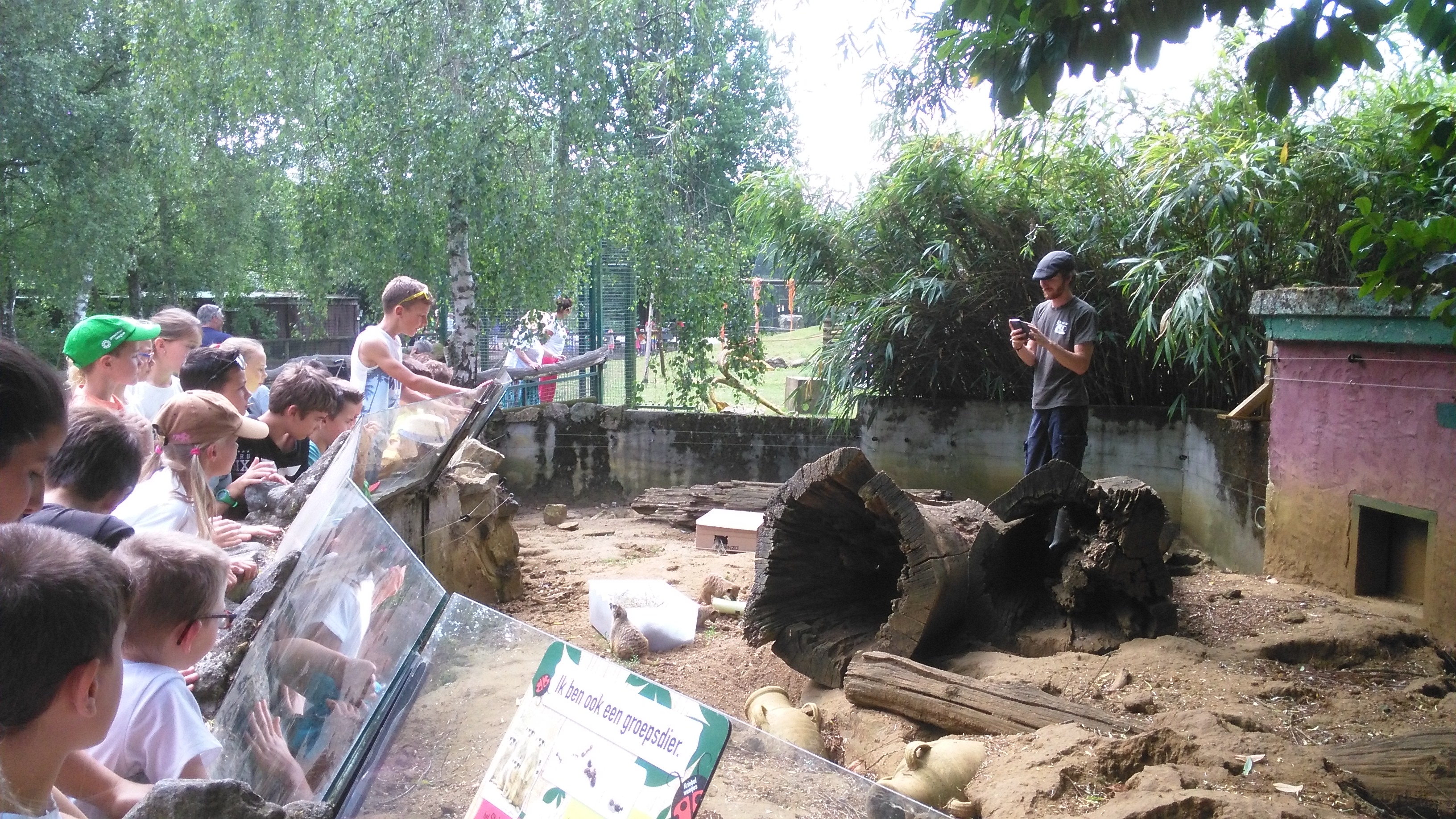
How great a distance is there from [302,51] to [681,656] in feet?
21.0

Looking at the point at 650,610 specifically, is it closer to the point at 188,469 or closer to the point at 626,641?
the point at 626,641

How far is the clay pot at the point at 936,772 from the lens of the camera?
10.0 feet

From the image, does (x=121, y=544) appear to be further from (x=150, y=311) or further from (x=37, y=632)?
(x=150, y=311)

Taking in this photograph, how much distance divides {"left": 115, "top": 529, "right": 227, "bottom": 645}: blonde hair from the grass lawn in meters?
7.79

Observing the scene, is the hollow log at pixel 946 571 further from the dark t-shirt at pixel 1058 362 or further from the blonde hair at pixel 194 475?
the blonde hair at pixel 194 475

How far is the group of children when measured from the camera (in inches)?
54.7

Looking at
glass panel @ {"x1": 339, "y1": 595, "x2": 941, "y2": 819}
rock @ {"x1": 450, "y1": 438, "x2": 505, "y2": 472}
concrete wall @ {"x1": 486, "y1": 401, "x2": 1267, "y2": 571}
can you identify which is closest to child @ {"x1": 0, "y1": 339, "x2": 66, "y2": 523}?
glass panel @ {"x1": 339, "y1": 595, "x2": 941, "y2": 819}

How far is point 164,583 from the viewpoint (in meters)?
2.02

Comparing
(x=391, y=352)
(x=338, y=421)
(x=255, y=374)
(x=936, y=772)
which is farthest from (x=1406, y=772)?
(x=255, y=374)

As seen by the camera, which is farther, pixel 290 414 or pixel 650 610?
pixel 650 610

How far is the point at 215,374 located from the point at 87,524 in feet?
5.45

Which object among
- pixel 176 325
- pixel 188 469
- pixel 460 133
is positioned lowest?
pixel 188 469

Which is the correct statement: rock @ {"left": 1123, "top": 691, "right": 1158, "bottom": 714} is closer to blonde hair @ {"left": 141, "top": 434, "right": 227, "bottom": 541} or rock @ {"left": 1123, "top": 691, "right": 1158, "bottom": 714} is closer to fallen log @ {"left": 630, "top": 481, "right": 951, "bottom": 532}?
blonde hair @ {"left": 141, "top": 434, "right": 227, "bottom": 541}

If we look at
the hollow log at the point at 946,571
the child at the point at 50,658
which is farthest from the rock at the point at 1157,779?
the child at the point at 50,658
